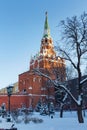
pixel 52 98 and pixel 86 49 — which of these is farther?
pixel 52 98

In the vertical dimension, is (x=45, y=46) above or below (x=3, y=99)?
above

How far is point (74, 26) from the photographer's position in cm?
2217

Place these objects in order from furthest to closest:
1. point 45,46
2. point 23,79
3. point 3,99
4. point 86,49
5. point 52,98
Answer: point 23,79
point 45,46
point 3,99
point 52,98
point 86,49

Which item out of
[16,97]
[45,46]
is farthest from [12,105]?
[45,46]

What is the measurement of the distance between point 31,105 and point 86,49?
73.1 metres

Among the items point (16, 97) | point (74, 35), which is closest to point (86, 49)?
point (74, 35)

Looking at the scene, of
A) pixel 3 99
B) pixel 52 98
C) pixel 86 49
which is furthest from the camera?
pixel 3 99

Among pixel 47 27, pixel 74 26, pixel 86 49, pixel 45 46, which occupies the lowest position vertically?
pixel 86 49

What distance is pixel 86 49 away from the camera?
71.7 feet

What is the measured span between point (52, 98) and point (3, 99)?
16139mm

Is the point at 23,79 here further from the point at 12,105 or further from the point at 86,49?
the point at 86,49

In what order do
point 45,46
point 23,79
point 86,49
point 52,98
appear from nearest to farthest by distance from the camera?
point 86,49 → point 52,98 → point 45,46 → point 23,79

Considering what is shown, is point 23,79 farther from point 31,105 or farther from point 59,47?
point 59,47

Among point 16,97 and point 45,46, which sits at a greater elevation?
point 45,46
